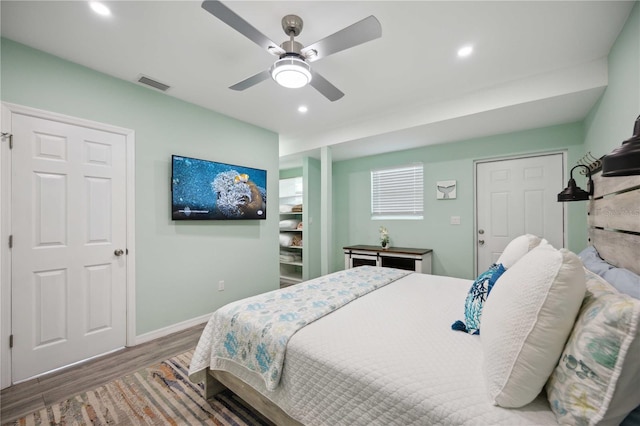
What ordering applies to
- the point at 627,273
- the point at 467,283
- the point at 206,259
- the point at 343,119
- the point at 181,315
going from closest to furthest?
the point at 627,273 < the point at 467,283 < the point at 181,315 < the point at 206,259 < the point at 343,119

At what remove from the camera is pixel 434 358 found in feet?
3.75

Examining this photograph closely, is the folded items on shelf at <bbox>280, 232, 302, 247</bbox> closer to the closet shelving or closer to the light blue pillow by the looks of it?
the closet shelving

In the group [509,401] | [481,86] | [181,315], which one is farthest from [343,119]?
[509,401]

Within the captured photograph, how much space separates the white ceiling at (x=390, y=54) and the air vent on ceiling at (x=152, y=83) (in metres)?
0.07

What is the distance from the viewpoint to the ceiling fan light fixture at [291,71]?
70.8 inches

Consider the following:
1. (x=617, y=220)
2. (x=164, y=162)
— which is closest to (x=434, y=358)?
(x=617, y=220)

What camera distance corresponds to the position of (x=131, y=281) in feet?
8.52

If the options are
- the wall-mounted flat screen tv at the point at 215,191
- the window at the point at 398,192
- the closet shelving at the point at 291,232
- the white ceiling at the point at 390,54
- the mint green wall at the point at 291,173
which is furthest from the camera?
the mint green wall at the point at 291,173

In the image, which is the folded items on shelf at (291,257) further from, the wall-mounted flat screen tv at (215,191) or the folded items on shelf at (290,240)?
the wall-mounted flat screen tv at (215,191)

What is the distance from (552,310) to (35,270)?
3246mm

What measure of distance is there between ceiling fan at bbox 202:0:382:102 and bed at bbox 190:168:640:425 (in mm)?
1459

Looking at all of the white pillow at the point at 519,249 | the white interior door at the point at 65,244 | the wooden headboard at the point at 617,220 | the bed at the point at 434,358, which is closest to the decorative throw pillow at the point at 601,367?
the bed at the point at 434,358

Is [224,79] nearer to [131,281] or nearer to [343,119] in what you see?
[343,119]

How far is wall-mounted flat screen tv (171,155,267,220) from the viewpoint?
2902 mm
